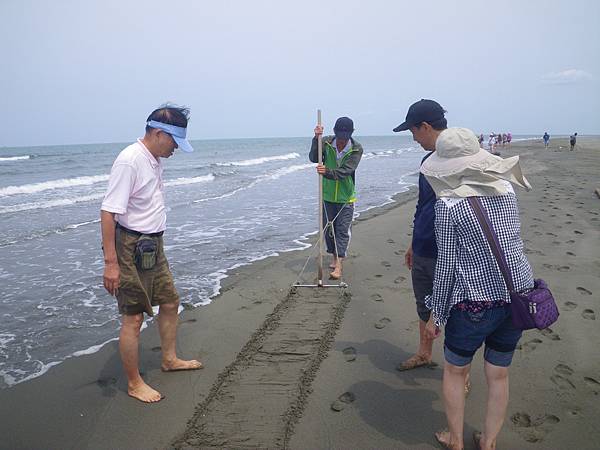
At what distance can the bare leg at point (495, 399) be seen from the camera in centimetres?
227

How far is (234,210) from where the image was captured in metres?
11.9

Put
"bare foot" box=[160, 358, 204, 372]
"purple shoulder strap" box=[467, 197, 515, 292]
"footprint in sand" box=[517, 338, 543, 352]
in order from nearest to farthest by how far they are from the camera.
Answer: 1. "purple shoulder strap" box=[467, 197, 515, 292]
2. "bare foot" box=[160, 358, 204, 372]
3. "footprint in sand" box=[517, 338, 543, 352]

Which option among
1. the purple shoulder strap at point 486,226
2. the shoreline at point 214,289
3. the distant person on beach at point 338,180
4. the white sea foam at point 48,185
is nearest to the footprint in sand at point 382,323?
the distant person on beach at point 338,180

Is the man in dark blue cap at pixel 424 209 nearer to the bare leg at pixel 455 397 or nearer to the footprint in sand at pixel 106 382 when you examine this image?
the bare leg at pixel 455 397

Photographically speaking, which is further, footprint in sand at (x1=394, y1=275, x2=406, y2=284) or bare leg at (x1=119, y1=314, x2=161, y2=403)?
footprint in sand at (x1=394, y1=275, x2=406, y2=284)

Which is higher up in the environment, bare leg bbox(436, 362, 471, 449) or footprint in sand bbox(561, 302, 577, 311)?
bare leg bbox(436, 362, 471, 449)

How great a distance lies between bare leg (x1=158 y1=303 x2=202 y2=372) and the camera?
337 centimetres

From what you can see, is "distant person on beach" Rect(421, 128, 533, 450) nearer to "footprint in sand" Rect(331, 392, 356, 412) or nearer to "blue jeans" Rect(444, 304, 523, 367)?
"blue jeans" Rect(444, 304, 523, 367)

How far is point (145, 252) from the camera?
2.94 m

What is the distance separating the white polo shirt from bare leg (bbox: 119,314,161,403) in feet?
2.25

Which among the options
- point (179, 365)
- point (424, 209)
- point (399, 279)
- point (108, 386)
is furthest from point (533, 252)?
point (108, 386)

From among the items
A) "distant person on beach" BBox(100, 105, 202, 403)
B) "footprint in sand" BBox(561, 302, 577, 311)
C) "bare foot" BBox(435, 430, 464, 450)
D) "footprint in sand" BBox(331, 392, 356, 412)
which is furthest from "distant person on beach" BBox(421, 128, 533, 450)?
"footprint in sand" BBox(561, 302, 577, 311)

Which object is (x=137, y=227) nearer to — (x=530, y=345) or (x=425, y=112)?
(x=425, y=112)

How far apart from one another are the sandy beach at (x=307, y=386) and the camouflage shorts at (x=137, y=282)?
73 centimetres
